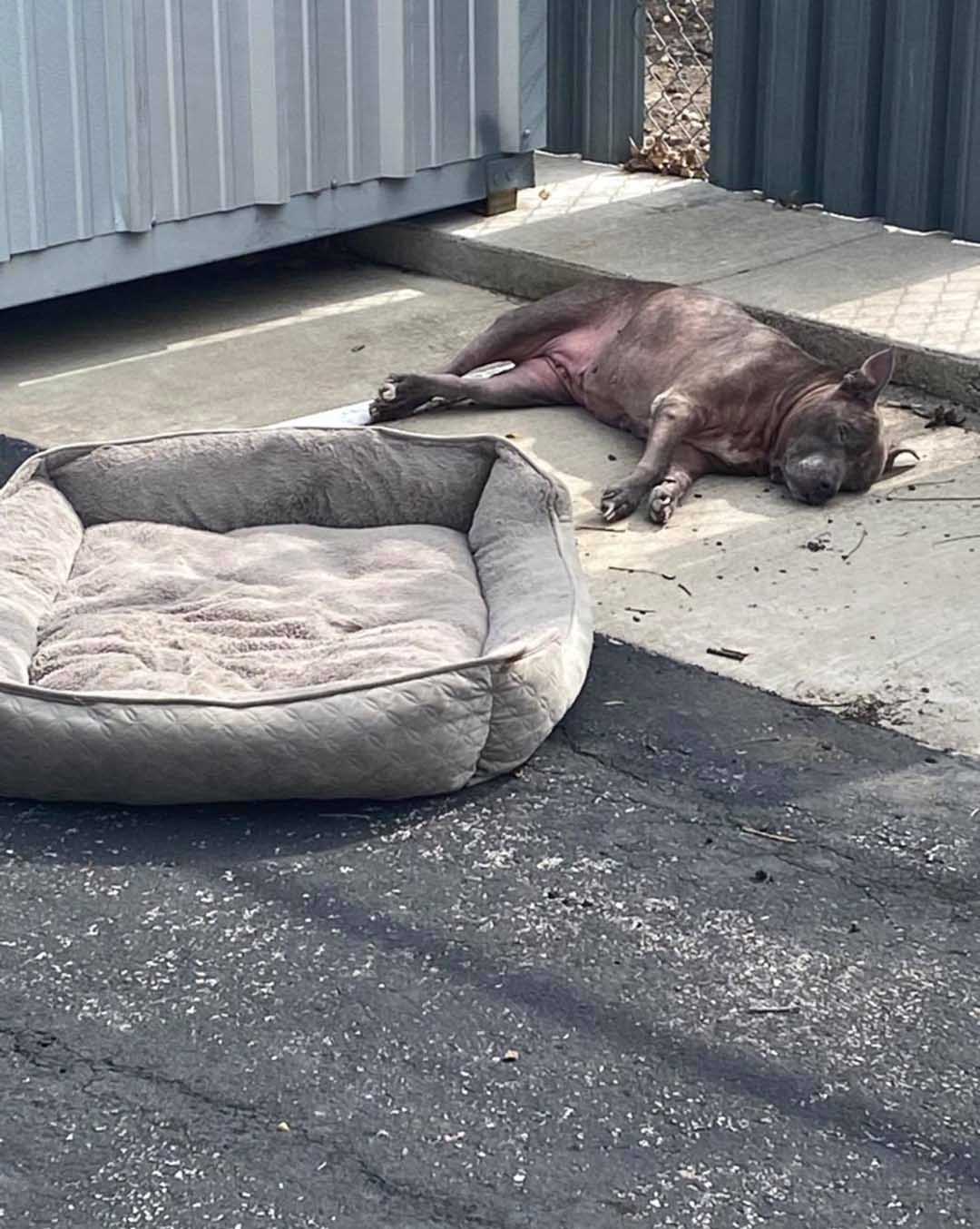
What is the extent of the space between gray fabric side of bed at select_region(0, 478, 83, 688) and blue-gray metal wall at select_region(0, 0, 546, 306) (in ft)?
5.95

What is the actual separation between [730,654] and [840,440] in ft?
3.39

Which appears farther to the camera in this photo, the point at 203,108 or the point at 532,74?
the point at 532,74

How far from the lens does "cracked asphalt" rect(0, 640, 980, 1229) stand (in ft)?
9.25

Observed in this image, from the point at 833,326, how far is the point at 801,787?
261cm

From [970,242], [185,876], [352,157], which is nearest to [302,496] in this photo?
[185,876]

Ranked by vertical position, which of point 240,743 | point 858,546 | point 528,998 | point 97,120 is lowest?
point 528,998

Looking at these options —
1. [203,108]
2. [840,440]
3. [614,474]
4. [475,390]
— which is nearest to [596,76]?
[203,108]

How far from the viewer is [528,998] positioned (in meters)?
3.26

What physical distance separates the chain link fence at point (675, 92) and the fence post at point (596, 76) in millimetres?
74

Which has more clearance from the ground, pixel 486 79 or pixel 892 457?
pixel 486 79

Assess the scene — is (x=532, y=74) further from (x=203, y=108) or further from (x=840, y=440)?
(x=840, y=440)

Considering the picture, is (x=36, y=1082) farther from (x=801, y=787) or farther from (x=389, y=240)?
(x=389, y=240)

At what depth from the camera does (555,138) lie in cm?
866

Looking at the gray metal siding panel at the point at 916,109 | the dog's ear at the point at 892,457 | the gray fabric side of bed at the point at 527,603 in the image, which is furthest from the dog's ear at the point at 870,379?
the gray metal siding panel at the point at 916,109
